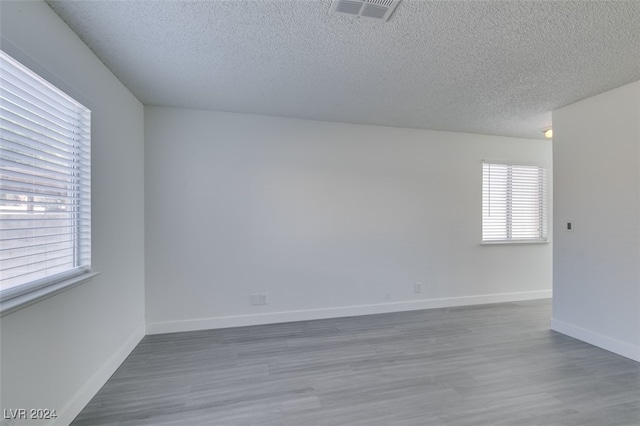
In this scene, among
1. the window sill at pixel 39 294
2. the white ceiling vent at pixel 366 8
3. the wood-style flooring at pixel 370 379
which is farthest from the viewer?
the wood-style flooring at pixel 370 379

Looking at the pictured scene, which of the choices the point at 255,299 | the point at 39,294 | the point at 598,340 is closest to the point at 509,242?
the point at 598,340

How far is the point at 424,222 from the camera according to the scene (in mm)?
3973

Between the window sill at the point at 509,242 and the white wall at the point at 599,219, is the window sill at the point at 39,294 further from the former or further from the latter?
the window sill at the point at 509,242

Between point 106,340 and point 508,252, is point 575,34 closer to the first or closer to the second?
point 508,252

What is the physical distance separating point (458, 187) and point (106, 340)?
4410 millimetres

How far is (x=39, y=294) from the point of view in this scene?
4.80 feet

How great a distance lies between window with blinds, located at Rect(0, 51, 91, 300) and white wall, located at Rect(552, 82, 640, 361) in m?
4.55

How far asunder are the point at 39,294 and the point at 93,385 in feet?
3.30

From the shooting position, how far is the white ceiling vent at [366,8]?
1.58 meters

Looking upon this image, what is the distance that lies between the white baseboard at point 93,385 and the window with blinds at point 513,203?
4.63 meters

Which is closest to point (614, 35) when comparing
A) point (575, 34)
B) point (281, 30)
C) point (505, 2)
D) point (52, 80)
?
point (575, 34)

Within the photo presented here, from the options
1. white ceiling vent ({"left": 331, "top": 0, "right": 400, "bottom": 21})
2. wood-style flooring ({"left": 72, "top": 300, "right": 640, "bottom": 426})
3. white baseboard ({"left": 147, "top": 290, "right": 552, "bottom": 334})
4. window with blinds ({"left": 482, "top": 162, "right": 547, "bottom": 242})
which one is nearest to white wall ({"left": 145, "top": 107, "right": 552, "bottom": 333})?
white baseboard ({"left": 147, "top": 290, "right": 552, "bottom": 334})

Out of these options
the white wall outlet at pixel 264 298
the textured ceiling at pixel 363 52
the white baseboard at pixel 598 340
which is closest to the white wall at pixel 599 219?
the white baseboard at pixel 598 340

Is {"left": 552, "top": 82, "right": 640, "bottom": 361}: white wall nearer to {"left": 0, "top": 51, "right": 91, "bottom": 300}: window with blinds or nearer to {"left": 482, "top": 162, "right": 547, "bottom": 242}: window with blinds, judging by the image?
{"left": 482, "top": 162, "right": 547, "bottom": 242}: window with blinds
